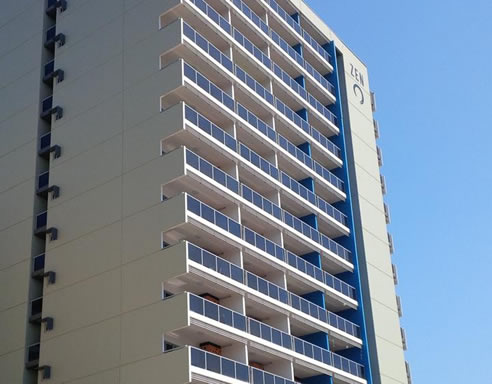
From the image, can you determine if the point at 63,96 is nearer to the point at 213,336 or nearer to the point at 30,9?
the point at 30,9

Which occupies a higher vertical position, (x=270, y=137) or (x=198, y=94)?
(x=270, y=137)

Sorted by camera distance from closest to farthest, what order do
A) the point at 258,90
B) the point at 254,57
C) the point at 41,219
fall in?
1. the point at 41,219
2. the point at 258,90
3. the point at 254,57

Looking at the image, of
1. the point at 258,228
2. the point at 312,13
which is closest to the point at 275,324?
the point at 258,228

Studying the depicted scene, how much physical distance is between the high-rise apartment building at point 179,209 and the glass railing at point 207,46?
14cm

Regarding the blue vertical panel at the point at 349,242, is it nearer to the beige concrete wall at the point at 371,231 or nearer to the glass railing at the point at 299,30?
the beige concrete wall at the point at 371,231

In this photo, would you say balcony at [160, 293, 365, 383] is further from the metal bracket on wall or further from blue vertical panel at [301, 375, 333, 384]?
the metal bracket on wall

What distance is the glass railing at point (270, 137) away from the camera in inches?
2097

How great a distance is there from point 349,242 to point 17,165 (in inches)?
990

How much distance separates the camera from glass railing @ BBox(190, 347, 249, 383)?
4569 cm

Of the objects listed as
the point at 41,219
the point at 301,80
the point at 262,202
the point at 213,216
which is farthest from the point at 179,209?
the point at 301,80

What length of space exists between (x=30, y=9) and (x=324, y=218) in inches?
1059

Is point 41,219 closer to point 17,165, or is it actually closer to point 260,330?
point 17,165

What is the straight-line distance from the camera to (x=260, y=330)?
5169cm

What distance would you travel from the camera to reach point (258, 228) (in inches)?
2295
